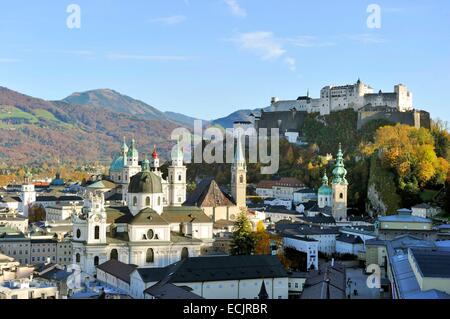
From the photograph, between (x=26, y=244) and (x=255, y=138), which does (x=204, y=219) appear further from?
(x=255, y=138)

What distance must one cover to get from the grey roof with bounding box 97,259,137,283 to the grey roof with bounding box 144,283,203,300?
3.61 m

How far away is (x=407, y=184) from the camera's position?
2256 inches

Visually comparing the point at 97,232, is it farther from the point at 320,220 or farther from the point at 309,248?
the point at 320,220

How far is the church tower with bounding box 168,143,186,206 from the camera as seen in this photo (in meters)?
52.6

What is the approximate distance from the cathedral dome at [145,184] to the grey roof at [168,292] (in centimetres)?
1188

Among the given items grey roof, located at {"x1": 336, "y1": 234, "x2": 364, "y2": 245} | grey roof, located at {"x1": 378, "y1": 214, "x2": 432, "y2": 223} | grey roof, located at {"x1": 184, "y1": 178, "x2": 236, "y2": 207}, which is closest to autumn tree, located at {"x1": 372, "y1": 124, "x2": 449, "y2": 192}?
grey roof, located at {"x1": 378, "y1": 214, "x2": 432, "y2": 223}

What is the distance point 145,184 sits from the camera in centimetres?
4147

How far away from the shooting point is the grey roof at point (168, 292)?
26.5 meters

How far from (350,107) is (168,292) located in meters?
56.0

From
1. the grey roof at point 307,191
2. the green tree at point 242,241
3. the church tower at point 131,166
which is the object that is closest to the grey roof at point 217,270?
the green tree at point 242,241

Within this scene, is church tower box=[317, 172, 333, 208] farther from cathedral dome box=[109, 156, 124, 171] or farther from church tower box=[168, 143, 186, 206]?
cathedral dome box=[109, 156, 124, 171]

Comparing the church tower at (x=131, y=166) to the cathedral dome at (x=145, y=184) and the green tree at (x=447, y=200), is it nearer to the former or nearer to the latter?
the cathedral dome at (x=145, y=184)

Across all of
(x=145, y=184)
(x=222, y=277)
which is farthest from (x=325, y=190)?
(x=222, y=277)
